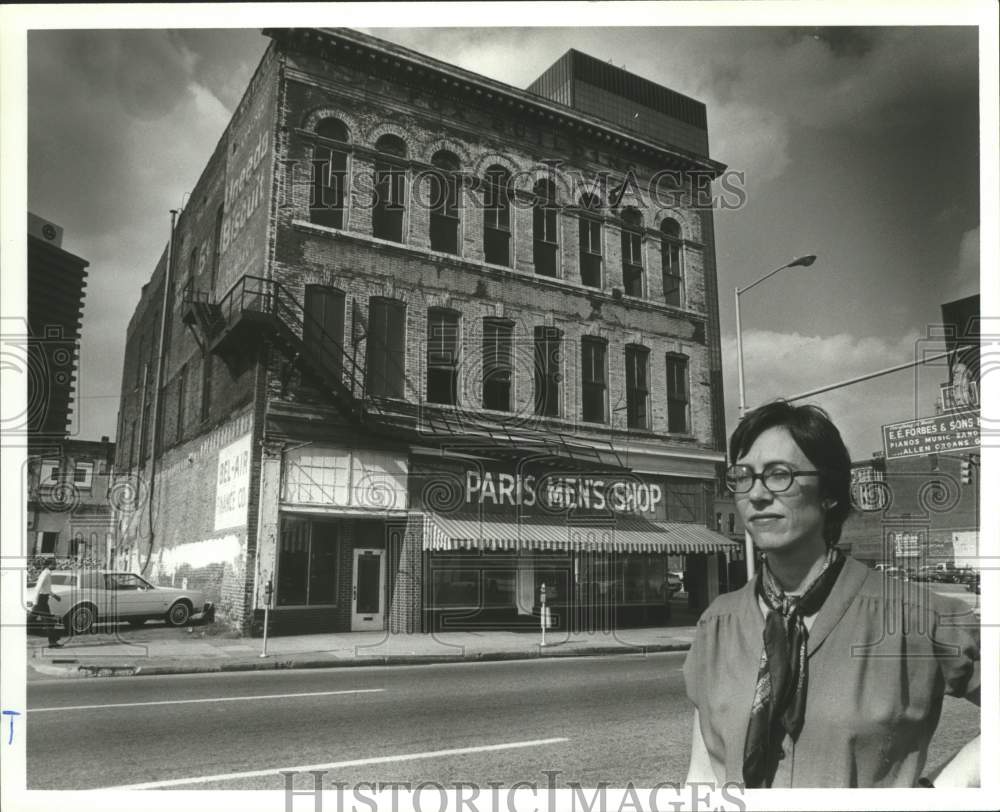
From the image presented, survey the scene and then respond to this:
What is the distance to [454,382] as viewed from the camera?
6680 millimetres

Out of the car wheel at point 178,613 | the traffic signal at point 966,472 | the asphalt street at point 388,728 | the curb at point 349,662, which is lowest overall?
the asphalt street at point 388,728

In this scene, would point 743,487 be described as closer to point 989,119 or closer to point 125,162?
point 989,119

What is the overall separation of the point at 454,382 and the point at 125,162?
2823mm

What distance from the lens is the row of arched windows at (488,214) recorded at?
6.45m

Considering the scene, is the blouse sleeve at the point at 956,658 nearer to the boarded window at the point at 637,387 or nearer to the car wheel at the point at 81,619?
the boarded window at the point at 637,387

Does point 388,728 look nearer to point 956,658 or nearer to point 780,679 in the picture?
point 780,679

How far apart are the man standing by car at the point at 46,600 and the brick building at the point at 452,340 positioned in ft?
3.65

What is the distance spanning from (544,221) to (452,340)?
120cm

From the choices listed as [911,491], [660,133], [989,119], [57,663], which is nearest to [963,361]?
[911,491]

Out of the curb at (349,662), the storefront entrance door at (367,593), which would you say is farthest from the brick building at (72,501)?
the storefront entrance door at (367,593)

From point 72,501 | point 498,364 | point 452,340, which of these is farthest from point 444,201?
point 72,501

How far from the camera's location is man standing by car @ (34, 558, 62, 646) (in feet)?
16.6

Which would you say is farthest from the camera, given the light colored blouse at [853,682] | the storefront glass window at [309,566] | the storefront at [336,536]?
the storefront glass window at [309,566]

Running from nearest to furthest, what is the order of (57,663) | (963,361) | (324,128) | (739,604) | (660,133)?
(739,604), (963,361), (57,663), (660,133), (324,128)
